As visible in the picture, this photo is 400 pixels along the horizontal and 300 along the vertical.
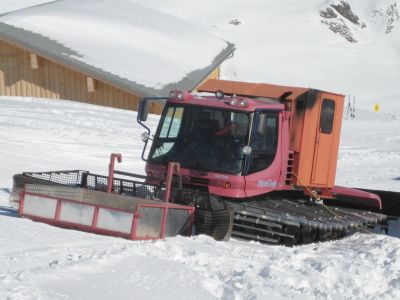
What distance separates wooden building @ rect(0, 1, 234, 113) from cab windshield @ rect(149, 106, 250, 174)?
50.1 feet

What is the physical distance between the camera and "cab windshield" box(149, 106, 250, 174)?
10.3m

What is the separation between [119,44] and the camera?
31.0 m

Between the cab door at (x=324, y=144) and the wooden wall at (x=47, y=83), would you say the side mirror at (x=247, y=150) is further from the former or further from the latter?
the wooden wall at (x=47, y=83)

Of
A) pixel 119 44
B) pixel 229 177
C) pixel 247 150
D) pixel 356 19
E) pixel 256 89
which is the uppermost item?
pixel 356 19

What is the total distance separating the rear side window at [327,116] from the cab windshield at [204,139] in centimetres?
175

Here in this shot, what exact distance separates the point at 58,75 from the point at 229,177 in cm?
1871

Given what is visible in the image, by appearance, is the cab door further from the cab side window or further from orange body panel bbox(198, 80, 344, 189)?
the cab side window

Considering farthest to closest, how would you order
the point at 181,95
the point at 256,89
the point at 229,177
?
the point at 256,89 < the point at 181,95 < the point at 229,177

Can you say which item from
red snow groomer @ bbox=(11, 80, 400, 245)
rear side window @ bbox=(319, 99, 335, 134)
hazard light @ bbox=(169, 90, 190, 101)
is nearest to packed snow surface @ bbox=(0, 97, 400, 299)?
red snow groomer @ bbox=(11, 80, 400, 245)

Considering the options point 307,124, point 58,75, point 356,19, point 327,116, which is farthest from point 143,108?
point 356,19

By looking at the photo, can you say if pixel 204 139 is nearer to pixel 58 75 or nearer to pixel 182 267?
pixel 182 267

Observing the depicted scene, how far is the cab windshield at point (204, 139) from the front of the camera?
10.3 metres

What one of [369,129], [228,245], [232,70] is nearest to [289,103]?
[228,245]

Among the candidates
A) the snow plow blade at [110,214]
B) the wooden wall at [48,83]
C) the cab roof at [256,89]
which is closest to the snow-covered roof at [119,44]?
the wooden wall at [48,83]
